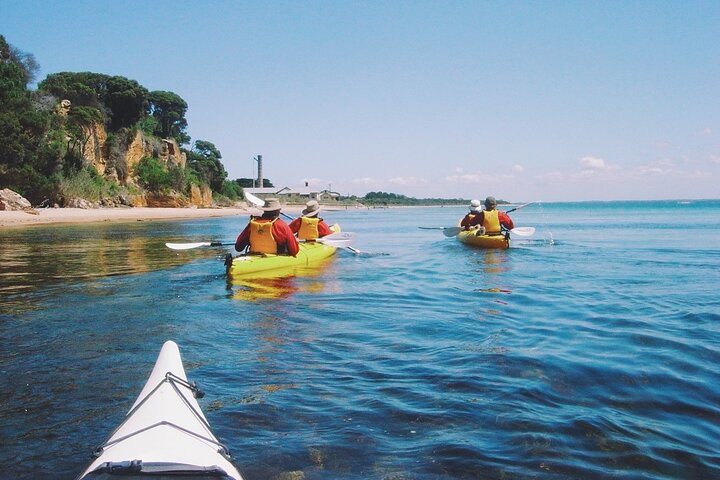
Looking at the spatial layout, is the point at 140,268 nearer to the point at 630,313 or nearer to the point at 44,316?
the point at 44,316

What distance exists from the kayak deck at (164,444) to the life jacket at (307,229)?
34.0ft

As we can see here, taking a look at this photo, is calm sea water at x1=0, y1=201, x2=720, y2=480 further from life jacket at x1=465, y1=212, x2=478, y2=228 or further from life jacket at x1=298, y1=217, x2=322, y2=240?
life jacket at x1=465, y1=212, x2=478, y2=228

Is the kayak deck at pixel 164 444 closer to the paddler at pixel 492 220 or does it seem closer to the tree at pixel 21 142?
the paddler at pixel 492 220

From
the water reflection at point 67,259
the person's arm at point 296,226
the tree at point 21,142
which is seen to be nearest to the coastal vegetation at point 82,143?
the tree at point 21,142

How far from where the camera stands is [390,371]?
4.89 meters

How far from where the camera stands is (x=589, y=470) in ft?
10.1

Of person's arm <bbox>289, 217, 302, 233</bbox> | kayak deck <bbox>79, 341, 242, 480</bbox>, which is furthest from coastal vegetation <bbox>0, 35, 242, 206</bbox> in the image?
kayak deck <bbox>79, 341, 242, 480</bbox>

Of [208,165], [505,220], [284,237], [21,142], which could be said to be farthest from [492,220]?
[208,165]

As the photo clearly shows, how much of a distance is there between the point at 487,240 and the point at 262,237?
7.54 meters

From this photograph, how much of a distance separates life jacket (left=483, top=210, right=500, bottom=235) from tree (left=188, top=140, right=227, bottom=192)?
55.2 m

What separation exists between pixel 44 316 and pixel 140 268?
5.32 m

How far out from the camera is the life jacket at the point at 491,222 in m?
15.8

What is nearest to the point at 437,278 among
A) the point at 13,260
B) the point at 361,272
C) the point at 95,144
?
the point at 361,272

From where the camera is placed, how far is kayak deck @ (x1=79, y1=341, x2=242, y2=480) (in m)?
2.46
